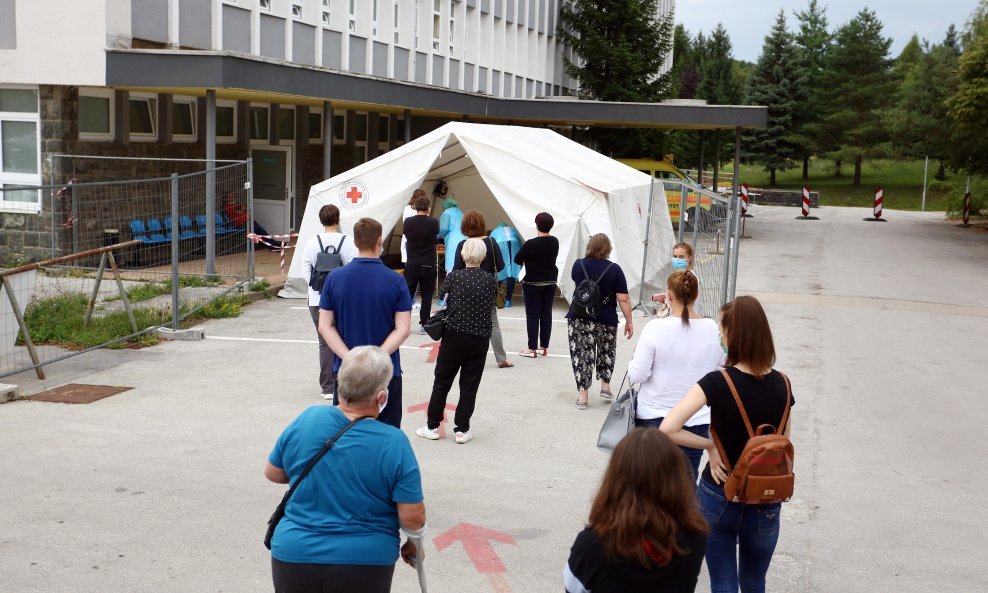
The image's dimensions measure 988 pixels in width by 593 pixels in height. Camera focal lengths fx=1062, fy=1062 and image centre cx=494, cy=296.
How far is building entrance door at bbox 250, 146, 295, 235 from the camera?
2433 cm

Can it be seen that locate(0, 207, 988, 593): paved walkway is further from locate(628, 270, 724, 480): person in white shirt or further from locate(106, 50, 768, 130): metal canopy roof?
locate(106, 50, 768, 130): metal canopy roof

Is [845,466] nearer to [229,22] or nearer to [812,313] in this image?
[812,313]

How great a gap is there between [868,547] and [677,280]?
7.25 ft

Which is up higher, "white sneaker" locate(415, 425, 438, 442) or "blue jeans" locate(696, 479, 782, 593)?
"blue jeans" locate(696, 479, 782, 593)

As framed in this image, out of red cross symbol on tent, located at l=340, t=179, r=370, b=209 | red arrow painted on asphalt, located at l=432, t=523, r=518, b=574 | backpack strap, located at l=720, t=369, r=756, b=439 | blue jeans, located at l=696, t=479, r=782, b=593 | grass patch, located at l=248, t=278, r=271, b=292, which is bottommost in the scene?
red arrow painted on asphalt, located at l=432, t=523, r=518, b=574

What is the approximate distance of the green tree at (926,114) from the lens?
3806 cm

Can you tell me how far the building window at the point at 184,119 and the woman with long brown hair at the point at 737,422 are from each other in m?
18.0

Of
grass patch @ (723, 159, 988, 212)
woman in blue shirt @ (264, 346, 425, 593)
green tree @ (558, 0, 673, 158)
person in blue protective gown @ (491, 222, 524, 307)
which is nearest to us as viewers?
woman in blue shirt @ (264, 346, 425, 593)

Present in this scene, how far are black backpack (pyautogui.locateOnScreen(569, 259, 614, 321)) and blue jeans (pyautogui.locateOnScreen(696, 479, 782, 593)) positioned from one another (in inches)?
188

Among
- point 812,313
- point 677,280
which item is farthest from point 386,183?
point 677,280

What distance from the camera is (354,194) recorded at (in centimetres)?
1642

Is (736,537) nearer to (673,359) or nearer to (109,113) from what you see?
(673,359)

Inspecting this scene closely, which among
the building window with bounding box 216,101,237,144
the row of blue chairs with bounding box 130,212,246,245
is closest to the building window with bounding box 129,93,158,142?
the row of blue chairs with bounding box 130,212,246,245

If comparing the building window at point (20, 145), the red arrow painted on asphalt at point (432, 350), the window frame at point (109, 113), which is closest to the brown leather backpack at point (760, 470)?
the red arrow painted on asphalt at point (432, 350)
